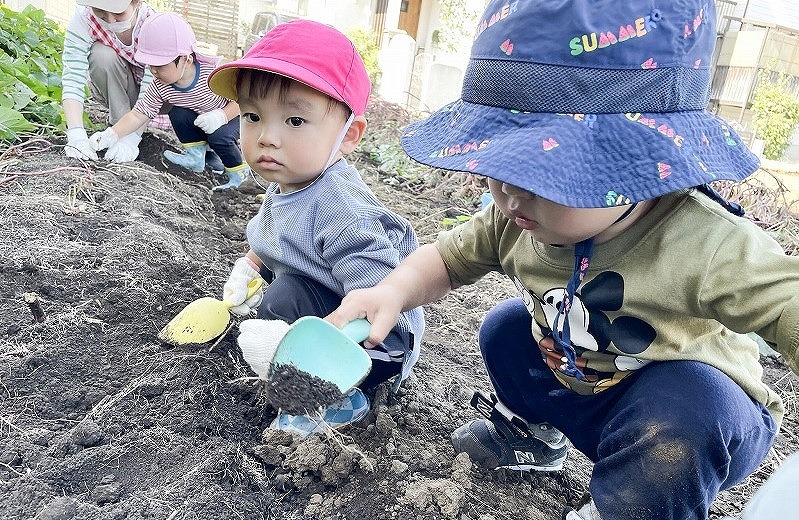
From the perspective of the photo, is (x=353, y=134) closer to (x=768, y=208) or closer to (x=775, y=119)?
(x=768, y=208)

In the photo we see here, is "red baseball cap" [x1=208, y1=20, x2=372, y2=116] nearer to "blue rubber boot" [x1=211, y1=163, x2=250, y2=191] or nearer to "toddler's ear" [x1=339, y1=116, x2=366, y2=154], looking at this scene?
"toddler's ear" [x1=339, y1=116, x2=366, y2=154]

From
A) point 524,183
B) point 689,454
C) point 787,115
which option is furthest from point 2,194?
point 787,115

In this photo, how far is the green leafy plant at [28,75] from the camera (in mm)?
3015

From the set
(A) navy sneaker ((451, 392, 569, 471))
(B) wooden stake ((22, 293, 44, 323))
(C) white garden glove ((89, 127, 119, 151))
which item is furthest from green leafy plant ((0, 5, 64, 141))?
(A) navy sneaker ((451, 392, 569, 471))

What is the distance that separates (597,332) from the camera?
1164mm

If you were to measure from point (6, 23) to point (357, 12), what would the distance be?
1066cm

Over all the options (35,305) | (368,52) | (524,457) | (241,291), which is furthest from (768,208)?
(368,52)

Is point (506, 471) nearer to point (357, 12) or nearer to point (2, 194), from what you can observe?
point (2, 194)

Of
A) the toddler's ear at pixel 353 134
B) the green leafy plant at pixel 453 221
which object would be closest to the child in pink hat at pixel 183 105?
the green leafy plant at pixel 453 221

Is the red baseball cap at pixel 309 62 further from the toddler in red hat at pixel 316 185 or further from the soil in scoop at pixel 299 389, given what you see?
the soil in scoop at pixel 299 389

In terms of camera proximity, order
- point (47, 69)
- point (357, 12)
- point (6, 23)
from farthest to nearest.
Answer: point (357, 12)
point (6, 23)
point (47, 69)

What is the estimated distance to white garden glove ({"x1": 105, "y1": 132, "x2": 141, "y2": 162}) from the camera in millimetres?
2986

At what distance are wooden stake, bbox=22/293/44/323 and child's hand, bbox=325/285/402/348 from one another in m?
0.87

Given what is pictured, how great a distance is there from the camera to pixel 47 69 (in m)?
3.88
